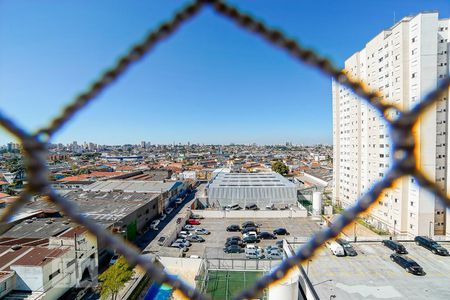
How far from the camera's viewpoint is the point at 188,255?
29.0 ft

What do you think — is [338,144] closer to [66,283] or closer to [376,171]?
[376,171]

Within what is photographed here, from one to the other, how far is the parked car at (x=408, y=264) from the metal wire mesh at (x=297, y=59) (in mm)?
6639

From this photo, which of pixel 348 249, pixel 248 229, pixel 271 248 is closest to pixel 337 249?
pixel 348 249

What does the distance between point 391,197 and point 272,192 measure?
223 inches

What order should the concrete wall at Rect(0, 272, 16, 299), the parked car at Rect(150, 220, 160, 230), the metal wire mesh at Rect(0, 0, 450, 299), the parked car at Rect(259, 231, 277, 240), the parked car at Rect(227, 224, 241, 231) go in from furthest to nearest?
the parked car at Rect(150, 220, 160, 230)
the parked car at Rect(227, 224, 241, 231)
the parked car at Rect(259, 231, 277, 240)
the concrete wall at Rect(0, 272, 16, 299)
the metal wire mesh at Rect(0, 0, 450, 299)

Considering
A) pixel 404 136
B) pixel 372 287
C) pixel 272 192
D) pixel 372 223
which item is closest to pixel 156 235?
pixel 272 192

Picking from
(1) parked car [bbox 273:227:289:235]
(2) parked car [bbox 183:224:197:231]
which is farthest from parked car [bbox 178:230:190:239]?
(1) parked car [bbox 273:227:289:235]

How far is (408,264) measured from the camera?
5.82 m

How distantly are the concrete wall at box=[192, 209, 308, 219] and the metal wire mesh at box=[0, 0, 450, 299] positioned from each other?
1304cm

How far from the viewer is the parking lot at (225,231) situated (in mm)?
9080

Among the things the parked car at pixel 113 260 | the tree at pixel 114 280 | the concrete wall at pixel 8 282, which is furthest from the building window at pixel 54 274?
the parked car at pixel 113 260

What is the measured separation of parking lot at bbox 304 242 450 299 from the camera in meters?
4.92

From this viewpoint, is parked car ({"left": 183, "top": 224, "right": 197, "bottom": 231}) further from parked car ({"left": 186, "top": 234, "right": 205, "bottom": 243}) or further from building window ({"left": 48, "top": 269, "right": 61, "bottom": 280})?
building window ({"left": 48, "top": 269, "right": 61, "bottom": 280})

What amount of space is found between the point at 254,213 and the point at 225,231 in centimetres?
236
